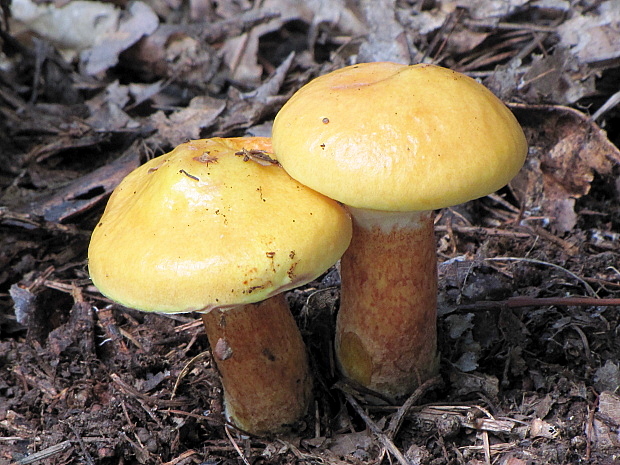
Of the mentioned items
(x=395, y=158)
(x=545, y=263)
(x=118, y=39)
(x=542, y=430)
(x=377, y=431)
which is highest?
(x=395, y=158)

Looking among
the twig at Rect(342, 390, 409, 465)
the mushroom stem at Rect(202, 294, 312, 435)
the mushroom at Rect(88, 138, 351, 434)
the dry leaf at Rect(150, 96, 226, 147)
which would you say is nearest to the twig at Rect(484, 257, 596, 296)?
the twig at Rect(342, 390, 409, 465)

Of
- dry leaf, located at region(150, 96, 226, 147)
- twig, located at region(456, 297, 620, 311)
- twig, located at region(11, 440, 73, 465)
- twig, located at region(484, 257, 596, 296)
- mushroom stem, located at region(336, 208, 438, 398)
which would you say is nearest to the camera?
mushroom stem, located at region(336, 208, 438, 398)

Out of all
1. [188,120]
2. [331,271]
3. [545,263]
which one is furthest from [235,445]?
[188,120]

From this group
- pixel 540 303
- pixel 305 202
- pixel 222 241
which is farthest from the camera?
pixel 540 303

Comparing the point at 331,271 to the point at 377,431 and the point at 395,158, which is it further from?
the point at 395,158

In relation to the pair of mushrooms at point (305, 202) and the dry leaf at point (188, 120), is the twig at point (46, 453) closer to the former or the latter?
the pair of mushrooms at point (305, 202)

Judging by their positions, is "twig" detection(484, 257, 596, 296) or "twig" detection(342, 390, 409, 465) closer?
"twig" detection(342, 390, 409, 465)

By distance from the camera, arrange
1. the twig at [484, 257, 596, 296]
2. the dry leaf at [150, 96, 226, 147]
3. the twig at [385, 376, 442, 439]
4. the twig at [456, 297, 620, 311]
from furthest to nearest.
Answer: the dry leaf at [150, 96, 226, 147]
the twig at [484, 257, 596, 296]
the twig at [456, 297, 620, 311]
the twig at [385, 376, 442, 439]

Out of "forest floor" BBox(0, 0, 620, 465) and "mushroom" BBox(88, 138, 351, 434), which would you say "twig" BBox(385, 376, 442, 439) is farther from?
"mushroom" BBox(88, 138, 351, 434)
